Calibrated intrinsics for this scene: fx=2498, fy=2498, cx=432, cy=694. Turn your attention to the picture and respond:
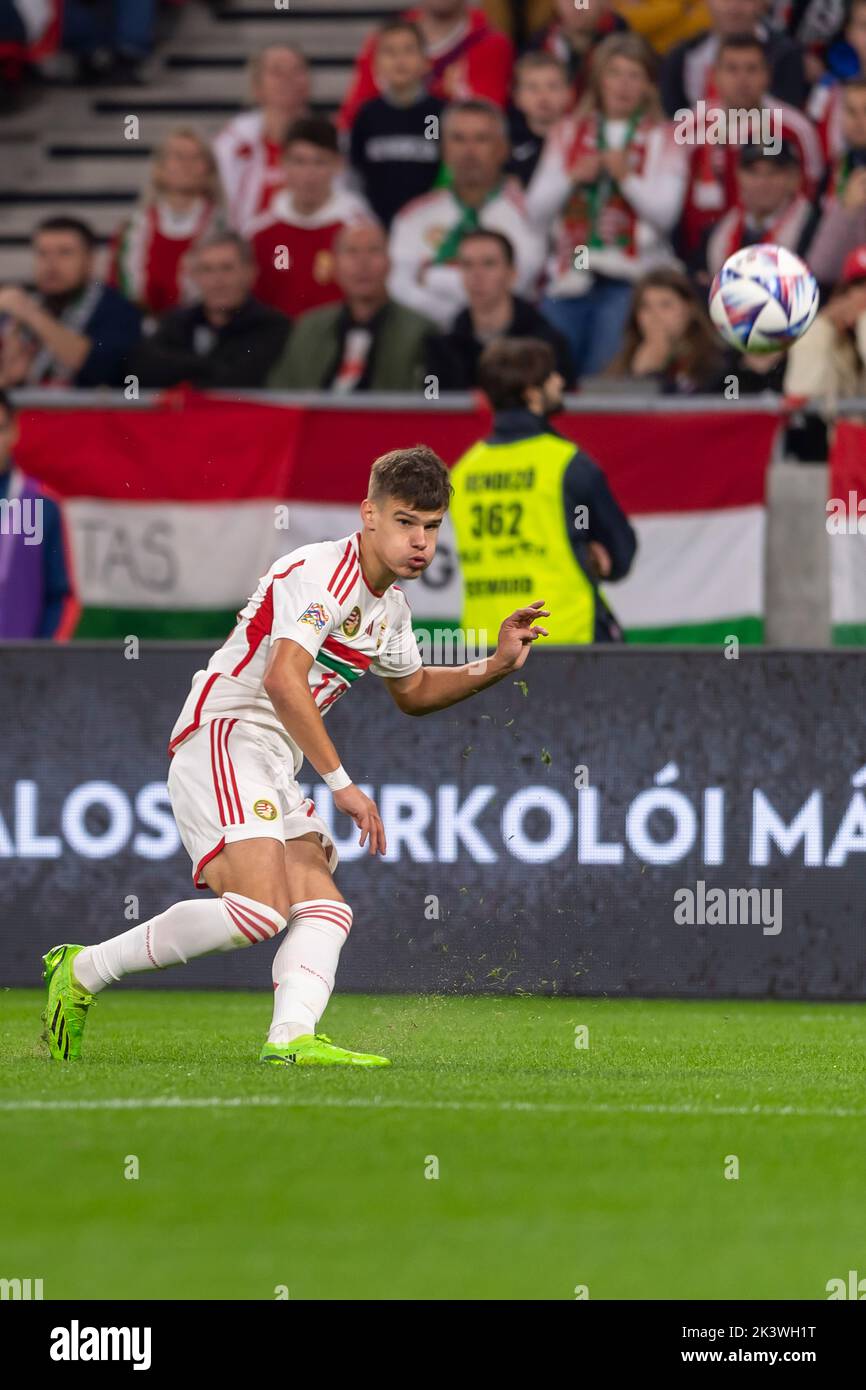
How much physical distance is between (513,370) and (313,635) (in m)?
3.45

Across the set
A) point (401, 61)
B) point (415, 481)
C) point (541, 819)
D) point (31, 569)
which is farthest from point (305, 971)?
point (401, 61)

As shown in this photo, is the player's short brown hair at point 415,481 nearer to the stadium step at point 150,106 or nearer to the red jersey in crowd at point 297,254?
the red jersey in crowd at point 297,254

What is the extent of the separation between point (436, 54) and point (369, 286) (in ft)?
10.2

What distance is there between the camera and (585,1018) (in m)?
9.52

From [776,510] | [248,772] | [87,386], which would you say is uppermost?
[87,386]

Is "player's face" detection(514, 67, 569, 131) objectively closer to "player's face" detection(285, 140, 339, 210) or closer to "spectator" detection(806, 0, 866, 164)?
"player's face" detection(285, 140, 339, 210)

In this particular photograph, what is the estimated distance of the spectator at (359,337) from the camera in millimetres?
13242

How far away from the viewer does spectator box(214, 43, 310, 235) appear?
50.1 feet

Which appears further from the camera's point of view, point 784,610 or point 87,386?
point 87,386

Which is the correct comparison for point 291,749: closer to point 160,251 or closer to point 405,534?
point 405,534

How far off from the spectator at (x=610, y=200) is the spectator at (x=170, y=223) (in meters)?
2.14

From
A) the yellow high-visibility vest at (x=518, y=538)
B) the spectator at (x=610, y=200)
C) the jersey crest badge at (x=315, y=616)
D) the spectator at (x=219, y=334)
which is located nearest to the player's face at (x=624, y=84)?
the spectator at (x=610, y=200)

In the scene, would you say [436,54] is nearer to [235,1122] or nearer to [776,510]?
[776,510]

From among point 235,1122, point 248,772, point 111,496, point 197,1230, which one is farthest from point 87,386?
point 197,1230
